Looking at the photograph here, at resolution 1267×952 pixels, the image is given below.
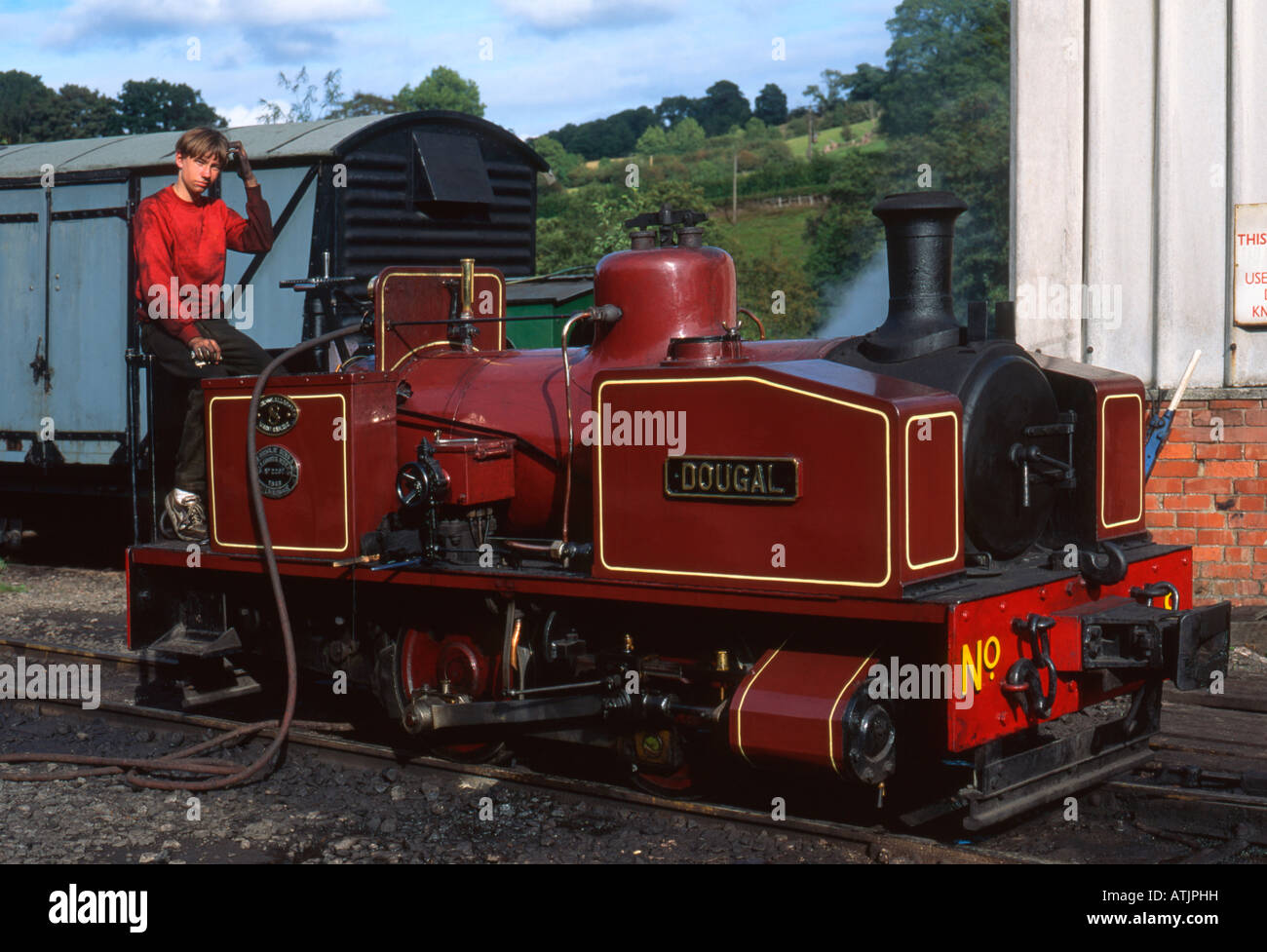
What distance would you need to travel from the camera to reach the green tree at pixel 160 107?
5997 cm

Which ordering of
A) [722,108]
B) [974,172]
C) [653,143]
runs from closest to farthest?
[974,172] → [653,143] → [722,108]

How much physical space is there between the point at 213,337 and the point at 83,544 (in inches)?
310

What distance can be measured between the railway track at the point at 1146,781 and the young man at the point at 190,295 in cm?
119

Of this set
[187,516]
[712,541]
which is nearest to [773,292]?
[187,516]

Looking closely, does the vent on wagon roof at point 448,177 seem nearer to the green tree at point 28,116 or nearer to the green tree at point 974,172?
the green tree at point 974,172

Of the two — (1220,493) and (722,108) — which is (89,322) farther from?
(722,108)

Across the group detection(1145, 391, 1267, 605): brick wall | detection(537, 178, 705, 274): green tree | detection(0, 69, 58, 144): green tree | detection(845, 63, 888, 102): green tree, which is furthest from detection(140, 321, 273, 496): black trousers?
detection(0, 69, 58, 144): green tree

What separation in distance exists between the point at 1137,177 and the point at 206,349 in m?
5.59

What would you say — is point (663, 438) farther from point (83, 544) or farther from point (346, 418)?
point (83, 544)

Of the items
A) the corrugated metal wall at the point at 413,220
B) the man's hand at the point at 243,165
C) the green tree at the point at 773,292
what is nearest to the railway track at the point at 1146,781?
the man's hand at the point at 243,165

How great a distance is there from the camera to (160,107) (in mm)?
62562

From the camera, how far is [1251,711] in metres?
7.10

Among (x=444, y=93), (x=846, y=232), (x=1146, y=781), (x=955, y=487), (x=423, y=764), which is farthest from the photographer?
(x=444, y=93)

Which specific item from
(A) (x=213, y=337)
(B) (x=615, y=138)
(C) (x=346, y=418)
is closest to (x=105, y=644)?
(A) (x=213, y=337)
